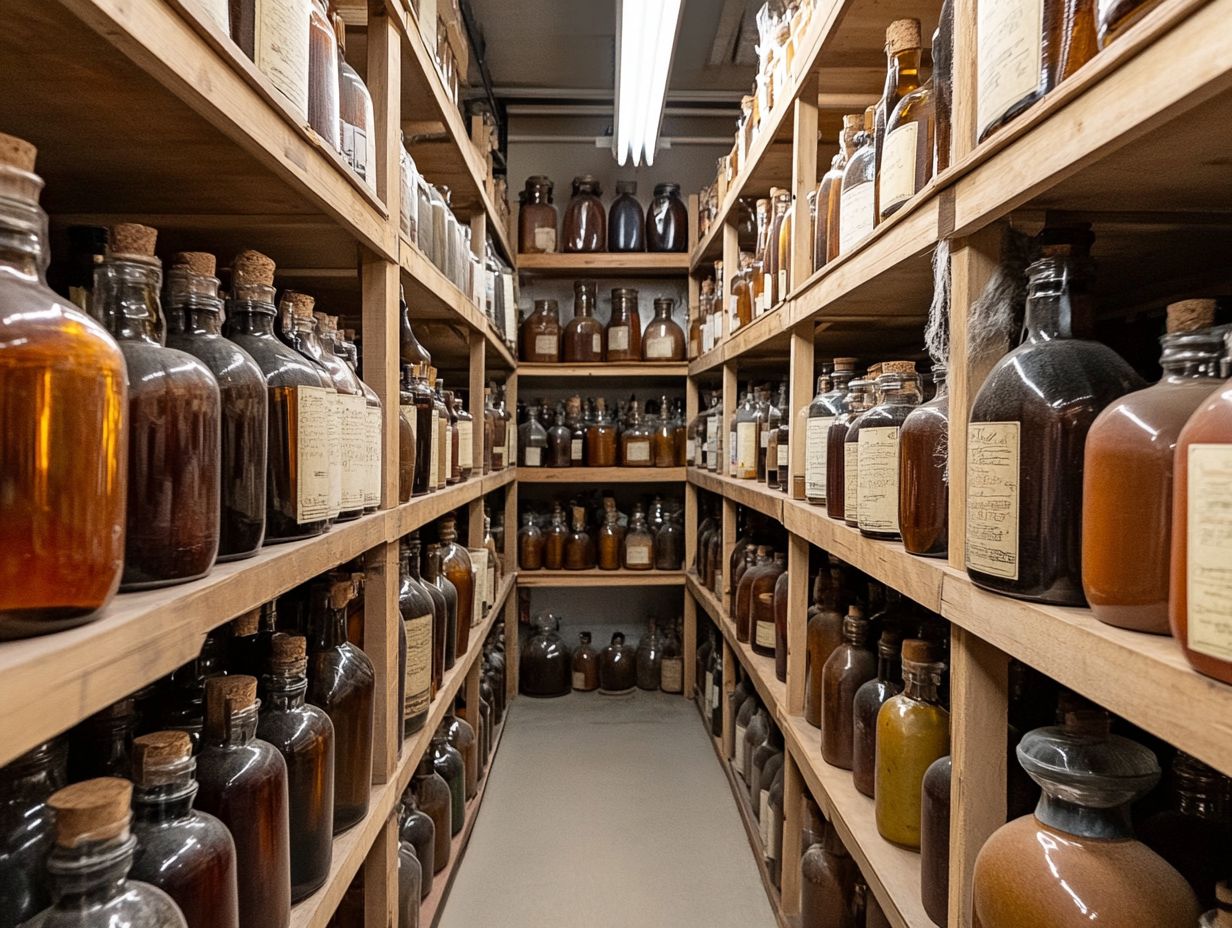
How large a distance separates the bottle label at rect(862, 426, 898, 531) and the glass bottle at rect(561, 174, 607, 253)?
276 centimetres

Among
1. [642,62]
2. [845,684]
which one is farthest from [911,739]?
[642,62]

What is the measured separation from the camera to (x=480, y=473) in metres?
2.53

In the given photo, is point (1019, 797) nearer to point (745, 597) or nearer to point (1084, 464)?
point (1084, 464)

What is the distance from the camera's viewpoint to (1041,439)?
704 mm

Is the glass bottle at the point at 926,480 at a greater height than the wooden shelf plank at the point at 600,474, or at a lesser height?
greater

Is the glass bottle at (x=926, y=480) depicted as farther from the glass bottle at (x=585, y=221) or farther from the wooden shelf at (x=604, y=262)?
the glass bottle at (x=585, y=221)

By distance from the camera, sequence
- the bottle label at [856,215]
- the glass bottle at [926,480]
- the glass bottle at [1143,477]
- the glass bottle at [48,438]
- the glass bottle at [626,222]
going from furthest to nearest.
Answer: the glass bottle at [626,222], the bottle label at [856,215], the glass bottle at [926,480], the glass bottle at [1143,477], the glass bottle at [48,438]

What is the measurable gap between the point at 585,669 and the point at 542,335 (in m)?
1.50

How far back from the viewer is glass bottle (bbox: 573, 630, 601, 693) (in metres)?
3.64

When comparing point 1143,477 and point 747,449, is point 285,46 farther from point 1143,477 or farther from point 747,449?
point 747,449

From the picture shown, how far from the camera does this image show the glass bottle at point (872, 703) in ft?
4.27

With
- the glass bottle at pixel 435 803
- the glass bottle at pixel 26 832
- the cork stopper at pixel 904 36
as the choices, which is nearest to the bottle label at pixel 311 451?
A: the glass bottle at pixel 26 832

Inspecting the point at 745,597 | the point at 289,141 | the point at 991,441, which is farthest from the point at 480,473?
the point at 991,441

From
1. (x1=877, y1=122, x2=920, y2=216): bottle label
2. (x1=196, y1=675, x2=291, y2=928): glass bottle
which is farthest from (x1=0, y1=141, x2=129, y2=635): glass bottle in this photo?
(x1=877, y1=122, x2=920, y2=216): bottle label
